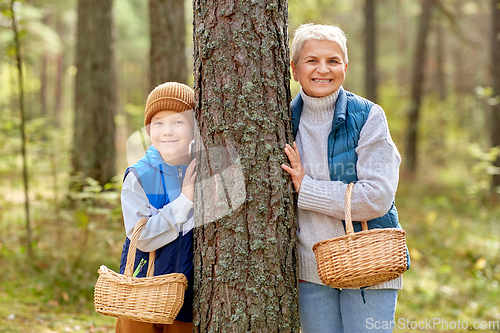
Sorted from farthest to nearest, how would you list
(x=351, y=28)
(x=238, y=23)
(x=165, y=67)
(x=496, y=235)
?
(x=351, y=28) < (x=496, y=235) < (x=165, y=67) < (x=238, y=23)

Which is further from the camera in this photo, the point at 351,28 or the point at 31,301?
the point at 351,28

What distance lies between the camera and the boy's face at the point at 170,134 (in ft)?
7.09

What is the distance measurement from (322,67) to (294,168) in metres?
0.58

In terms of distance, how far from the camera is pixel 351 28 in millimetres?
16875

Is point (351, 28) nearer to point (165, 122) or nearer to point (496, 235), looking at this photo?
point (496, 235)

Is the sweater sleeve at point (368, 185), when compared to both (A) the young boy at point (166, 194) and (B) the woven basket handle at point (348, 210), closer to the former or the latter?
(B) the woven basket handle at point (348, 210)

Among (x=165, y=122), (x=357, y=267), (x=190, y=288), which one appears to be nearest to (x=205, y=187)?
(x=165, y=122)

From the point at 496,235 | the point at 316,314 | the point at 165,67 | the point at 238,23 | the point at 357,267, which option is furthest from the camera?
the point at 496,235

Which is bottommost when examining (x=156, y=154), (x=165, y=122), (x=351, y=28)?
(x=156, y=154)

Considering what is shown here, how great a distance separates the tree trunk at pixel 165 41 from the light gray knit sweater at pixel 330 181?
129 inches

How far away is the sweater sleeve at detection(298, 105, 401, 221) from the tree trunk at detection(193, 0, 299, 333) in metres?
0.16

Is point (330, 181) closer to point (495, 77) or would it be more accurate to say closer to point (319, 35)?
point (319, 35)

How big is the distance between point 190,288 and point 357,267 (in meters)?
0.97

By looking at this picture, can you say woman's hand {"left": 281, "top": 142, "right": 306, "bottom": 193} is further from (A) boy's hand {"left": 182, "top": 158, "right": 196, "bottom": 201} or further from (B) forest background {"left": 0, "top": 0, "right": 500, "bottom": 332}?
(B) forest background {"left": 0, "top": 0, "right": 500, "bottom": 332}
